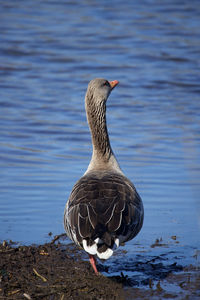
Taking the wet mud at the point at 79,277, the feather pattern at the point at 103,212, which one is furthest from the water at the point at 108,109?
the feather pattern at the point at 103,212

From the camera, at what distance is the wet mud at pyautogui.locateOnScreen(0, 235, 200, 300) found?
5379 mm

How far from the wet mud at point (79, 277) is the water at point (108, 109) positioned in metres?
0.38

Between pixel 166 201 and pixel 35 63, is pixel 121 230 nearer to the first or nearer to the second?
pixel 166 201

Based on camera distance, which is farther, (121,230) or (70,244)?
(70,244)

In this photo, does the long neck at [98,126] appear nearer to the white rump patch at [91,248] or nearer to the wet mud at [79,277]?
the wet mud at [79,277]

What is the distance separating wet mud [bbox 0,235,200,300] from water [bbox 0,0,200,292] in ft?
1.25

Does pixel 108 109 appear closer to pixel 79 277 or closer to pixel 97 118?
pixel 97 118

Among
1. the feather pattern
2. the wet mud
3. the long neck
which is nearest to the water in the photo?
the wet mud

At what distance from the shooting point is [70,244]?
6.86 meters

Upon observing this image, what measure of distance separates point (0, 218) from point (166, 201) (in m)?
2.32

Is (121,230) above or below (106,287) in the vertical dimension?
above

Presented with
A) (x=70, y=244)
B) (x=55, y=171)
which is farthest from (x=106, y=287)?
(x=55, y=171)

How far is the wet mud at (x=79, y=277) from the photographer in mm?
5379

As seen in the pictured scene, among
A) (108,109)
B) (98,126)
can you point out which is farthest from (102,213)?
(108,109)
